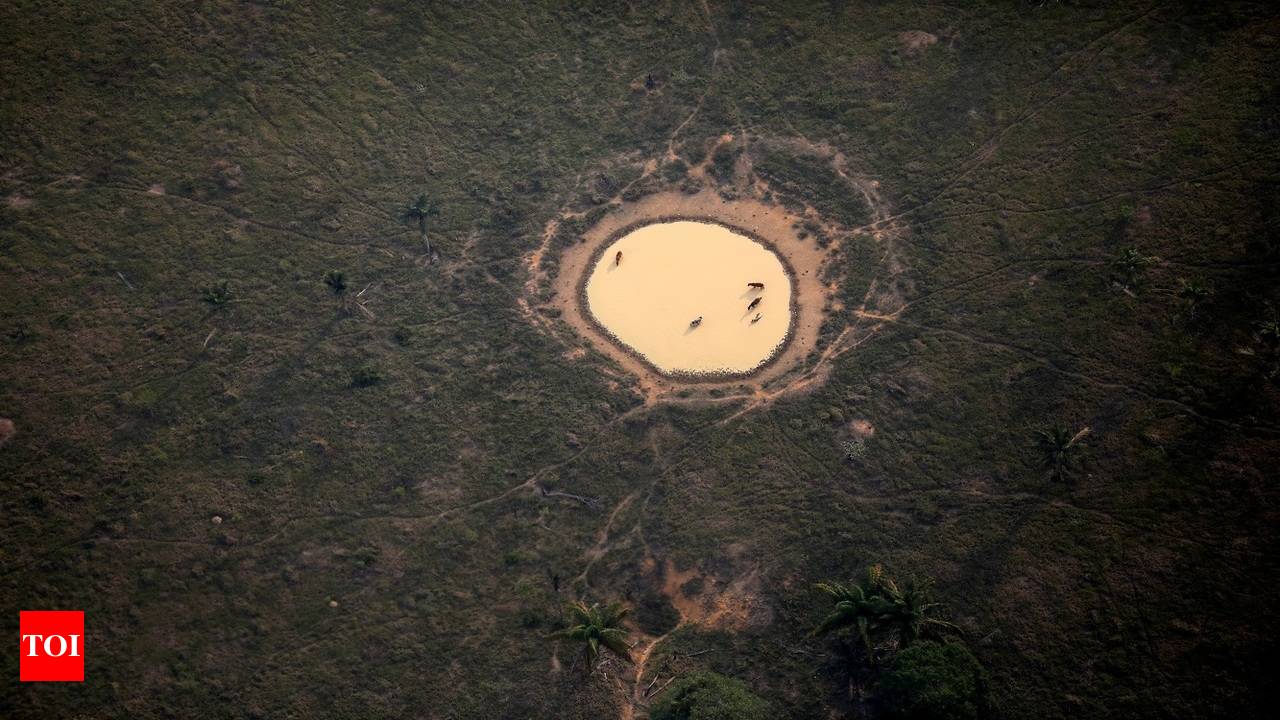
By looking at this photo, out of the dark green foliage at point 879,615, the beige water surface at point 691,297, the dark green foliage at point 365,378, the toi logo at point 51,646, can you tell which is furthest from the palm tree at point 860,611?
the toi logo at point 51,646

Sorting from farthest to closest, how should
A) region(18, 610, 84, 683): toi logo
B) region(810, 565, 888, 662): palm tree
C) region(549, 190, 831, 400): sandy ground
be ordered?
region(549, 190, 831, 400): sandy ground, region(18, 610, 84, 683): toi logo, region(810, 565, 888, 662): palm tree

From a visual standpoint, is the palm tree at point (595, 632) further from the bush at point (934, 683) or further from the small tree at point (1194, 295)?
the small tree at point (1194, 295)

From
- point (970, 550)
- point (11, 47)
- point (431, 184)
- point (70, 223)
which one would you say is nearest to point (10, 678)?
point (70, 223)

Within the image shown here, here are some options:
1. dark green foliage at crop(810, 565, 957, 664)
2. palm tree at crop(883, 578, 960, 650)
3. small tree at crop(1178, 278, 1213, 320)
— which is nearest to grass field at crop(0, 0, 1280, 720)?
small tree at crop(1178, 278, 1213, 320)

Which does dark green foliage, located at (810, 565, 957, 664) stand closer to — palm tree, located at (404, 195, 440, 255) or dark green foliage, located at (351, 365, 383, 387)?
dark green foliage, located at (351, 365, 383, 387)

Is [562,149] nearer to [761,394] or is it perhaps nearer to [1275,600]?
[761,394]

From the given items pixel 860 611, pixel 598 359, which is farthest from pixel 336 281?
pixel 860 611
